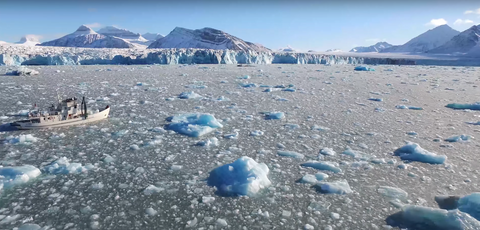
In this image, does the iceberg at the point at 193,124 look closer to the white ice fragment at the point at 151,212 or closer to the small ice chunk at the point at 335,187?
the white ice fragment at the point at 151,212

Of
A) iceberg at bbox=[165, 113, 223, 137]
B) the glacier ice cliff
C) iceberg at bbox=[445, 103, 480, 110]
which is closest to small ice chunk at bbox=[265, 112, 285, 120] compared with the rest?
iceberg at bbox=[165, 113, 223, 137]

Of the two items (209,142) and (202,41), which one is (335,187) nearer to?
(209,142)

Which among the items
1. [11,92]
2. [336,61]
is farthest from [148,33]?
[11,92]

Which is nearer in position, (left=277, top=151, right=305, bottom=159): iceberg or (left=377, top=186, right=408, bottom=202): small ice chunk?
(left=377, top=186, right=408, bottom=202): small ice chunk

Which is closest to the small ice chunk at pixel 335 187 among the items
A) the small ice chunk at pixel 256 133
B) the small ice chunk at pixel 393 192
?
the small ice chunk at pixel 393 192

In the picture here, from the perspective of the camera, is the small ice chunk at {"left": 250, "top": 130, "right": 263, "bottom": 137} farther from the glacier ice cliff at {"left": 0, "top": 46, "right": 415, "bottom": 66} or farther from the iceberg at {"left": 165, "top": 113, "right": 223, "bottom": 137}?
the glacier ice cliff at {"left": 0, "top": 46, "right": 415, "bottom": 66}

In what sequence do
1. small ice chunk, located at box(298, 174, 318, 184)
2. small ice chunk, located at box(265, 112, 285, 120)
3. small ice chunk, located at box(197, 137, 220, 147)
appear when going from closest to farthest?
1. small ice chunk, located at box(298, 174, 318, 184)
2. small ice chunk, located at box(197, 137, 220, 147)
3. small ice chunk, located at box(265, 112, 285, 120)

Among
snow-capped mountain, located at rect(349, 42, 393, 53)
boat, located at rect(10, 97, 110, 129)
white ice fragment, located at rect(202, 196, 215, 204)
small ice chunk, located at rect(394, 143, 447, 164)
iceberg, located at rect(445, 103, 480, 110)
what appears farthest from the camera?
snow-capped mountain, located at rect(349, 42, 393, 53)
